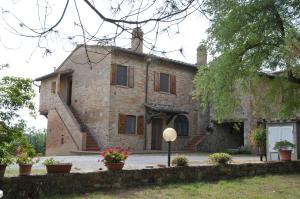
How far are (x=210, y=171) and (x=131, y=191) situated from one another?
10.8ft

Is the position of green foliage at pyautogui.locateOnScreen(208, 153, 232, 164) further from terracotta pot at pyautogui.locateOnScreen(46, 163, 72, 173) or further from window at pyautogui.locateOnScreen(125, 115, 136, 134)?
window at pyautogui.locateOnScreen(125, 115, 136, 134)

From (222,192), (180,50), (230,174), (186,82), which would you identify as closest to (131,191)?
(222,192)

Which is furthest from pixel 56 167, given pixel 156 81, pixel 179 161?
pixel 156 81

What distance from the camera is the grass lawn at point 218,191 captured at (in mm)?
8789

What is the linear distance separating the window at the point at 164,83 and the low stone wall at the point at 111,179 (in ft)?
42.4

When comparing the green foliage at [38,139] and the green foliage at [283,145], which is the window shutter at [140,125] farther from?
the green foliage at [38,139]

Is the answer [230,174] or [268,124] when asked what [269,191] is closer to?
[230,174]

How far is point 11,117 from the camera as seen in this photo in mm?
7574

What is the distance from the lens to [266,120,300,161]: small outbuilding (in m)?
15.8

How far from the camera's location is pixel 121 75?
934 inches

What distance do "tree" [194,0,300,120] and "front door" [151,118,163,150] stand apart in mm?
9008

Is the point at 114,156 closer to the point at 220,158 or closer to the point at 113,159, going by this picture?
the point at 113,159

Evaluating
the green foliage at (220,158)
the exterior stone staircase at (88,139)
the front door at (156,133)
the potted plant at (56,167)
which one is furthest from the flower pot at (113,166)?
the front door at (156,133)

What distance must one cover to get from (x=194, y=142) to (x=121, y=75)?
6562mm
